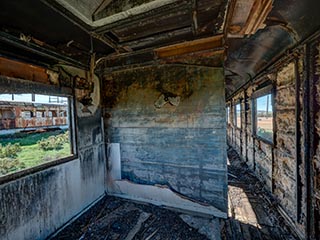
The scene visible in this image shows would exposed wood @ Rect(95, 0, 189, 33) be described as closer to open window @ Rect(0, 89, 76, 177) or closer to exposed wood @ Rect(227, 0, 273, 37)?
exposed wood @ Rect(227, 0, 273, 37)

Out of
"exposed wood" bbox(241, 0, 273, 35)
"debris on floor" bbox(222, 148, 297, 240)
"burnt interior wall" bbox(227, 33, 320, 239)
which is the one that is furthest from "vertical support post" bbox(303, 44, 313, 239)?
"exposed wood" bbox(241, 0, 273, 35)

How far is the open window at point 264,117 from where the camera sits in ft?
9.13

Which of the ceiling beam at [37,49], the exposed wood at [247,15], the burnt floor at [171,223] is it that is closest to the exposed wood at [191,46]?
the exposed wood at [247,15]

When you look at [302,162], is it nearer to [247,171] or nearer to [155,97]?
[155,97]

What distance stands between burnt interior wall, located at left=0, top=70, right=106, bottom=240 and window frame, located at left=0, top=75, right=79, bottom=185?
0.01 m

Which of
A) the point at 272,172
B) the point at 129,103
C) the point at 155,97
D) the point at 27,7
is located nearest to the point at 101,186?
the point at 129,103

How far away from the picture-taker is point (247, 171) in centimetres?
381

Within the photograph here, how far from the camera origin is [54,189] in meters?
2.11

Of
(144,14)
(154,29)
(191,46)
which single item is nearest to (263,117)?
(191,46)

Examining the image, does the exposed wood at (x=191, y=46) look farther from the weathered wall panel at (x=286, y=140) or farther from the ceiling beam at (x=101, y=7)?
the ceiling beam at (x=101, y=7)

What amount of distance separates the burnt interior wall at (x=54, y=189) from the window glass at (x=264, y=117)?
9.47 feet

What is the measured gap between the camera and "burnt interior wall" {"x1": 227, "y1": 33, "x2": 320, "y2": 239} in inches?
60.9

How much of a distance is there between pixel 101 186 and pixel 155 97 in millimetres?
1813

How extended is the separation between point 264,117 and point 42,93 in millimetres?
3568
